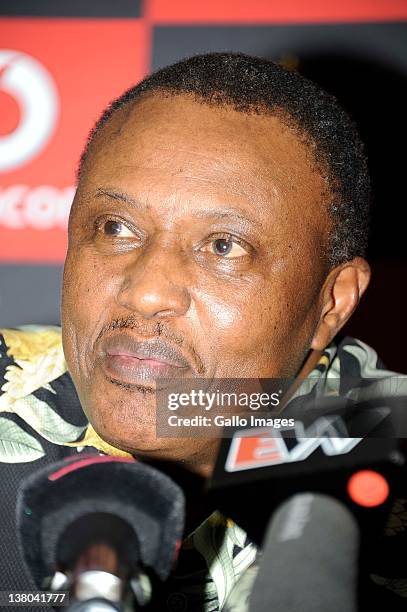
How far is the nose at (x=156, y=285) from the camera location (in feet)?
3.26

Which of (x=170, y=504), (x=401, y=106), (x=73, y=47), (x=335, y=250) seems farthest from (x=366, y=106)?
(x=170, y=504)

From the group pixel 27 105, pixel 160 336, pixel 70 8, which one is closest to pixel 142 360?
pixel 160 336

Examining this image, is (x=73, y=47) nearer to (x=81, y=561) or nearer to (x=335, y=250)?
(x=335, y=250)

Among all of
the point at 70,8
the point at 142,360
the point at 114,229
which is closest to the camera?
the point at 142,360

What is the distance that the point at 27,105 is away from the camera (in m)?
2.10

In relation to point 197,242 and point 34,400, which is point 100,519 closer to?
point 197,242

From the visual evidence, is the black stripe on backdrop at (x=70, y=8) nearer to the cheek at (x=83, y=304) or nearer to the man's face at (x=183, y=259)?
the man's face at (x=183, y=259)

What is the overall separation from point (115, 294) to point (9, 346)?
1.50 feet

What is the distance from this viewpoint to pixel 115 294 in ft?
3.46

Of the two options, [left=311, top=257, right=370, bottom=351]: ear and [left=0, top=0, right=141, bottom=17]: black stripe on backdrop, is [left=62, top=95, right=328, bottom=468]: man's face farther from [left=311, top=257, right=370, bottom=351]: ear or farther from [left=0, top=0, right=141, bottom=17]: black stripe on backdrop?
[left=0, top=0, right=141, bottom=17]: black stripe on backdrop

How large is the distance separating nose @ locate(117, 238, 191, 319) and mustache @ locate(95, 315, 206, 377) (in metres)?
0.01

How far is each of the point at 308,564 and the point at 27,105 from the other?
1.77m

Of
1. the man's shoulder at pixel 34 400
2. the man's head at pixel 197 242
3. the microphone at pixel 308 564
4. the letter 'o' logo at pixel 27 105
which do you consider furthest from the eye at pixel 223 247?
the letter 'o' logo at pixel 27 105

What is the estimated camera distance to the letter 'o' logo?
2.08m
